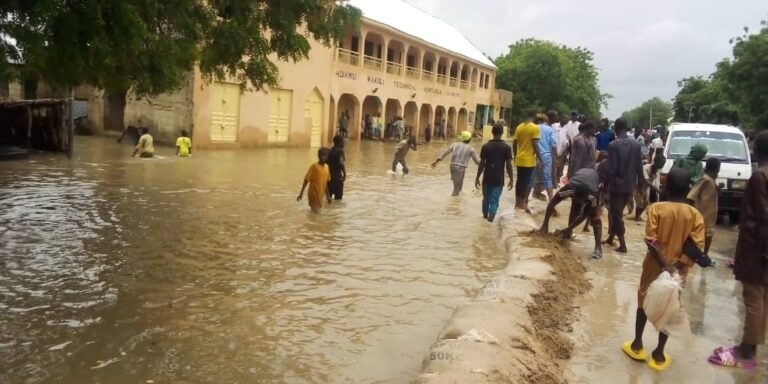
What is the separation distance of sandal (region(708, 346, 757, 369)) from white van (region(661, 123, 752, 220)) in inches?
248

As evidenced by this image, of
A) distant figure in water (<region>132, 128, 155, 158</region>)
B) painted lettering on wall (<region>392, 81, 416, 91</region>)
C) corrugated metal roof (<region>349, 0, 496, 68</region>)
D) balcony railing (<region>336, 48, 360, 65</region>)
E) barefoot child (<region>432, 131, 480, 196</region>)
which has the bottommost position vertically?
distant figure in water (<region>132, 128, 155, 158</region>)

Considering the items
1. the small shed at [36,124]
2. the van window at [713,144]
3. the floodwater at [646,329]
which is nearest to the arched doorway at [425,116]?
the small shed at [36,124]

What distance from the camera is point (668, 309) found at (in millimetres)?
4043

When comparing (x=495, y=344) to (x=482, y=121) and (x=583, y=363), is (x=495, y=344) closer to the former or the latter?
(x=583, y=363)

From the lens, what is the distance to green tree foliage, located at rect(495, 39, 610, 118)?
50.8 m

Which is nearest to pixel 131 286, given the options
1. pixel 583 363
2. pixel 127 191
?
pixel 583 363

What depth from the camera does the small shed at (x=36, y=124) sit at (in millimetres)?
15805

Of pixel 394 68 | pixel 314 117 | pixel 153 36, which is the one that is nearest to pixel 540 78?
pixel 394 68

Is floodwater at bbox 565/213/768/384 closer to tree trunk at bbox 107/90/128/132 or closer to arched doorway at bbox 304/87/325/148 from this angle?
arched doorway at bbox 304/87/325/148

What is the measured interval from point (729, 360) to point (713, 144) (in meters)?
8.37

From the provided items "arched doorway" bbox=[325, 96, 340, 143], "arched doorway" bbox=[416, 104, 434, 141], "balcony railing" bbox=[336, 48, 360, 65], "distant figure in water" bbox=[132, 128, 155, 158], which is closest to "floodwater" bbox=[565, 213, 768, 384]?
"distant figure in water" bbox=[132, 128, 155, 158]

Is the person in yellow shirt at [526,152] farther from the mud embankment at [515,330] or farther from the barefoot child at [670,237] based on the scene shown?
the barefoot child at [670,237]

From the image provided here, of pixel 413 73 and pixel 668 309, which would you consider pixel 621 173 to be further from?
pixel 413 73

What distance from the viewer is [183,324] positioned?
4625 mm
